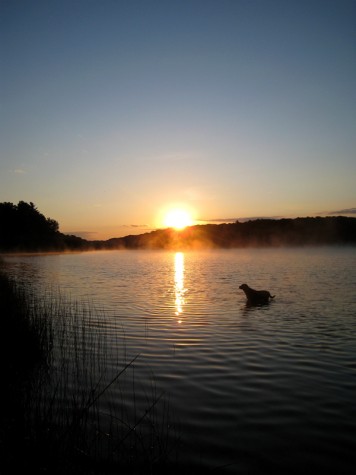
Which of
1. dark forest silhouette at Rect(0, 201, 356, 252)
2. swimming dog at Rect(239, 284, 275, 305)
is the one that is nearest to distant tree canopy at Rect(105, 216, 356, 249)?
dark forest silhouette at Rect(0, 201, 356, 252)

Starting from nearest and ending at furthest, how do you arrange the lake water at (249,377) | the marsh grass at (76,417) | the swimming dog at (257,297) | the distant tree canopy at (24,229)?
the marsh grass at (76,417) < the lake water at (249,377) < the swimming dog at (257,297) < the distant tree canopy at (24,229)

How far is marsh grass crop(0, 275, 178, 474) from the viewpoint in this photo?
14.7 feet

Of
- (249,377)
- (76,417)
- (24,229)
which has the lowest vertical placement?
(249,377)

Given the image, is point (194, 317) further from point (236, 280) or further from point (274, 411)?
point (236, 280)

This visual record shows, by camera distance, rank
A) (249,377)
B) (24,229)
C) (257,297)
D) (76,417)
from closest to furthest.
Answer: (76,417), (249,377), (257,297), (24,229)

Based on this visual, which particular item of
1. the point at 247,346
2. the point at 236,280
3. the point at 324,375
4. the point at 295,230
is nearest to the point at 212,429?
the point at 324,375

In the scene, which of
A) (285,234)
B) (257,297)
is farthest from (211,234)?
(257,297)

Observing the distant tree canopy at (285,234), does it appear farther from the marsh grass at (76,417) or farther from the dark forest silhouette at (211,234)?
the marsh grass at (76,417)

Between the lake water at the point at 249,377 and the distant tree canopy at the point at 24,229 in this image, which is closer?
the lake water at the point at 249,377

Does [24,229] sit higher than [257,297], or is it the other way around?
[24,229]

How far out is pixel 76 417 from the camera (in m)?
4.85

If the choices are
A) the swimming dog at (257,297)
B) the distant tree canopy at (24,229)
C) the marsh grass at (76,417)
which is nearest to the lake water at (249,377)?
the marsh grass at (76,417)

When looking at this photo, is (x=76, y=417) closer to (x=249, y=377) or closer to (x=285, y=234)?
(x=249, y=377)

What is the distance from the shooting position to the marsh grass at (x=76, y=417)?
4.47 metres
